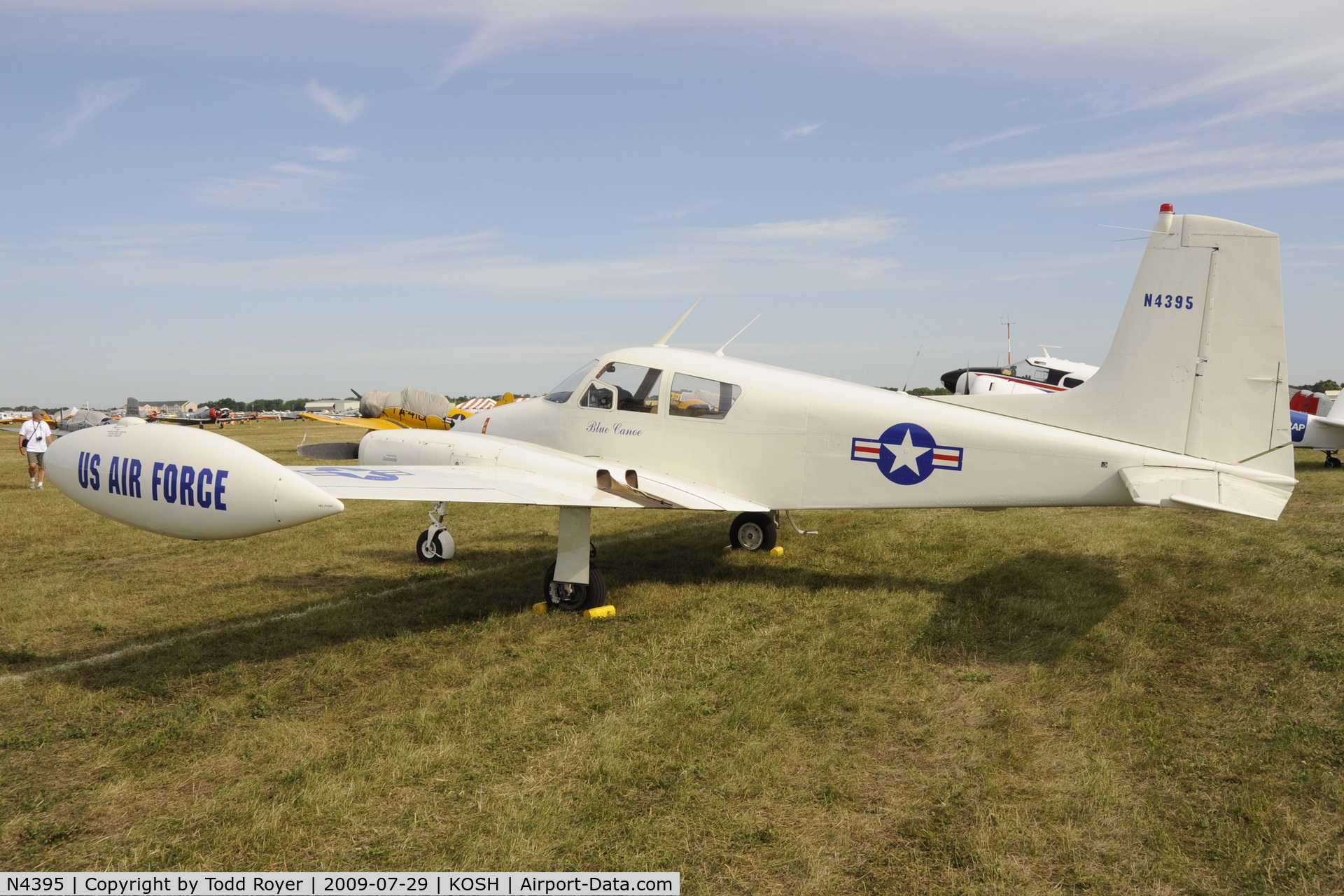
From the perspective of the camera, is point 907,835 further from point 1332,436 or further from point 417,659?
point 1332,436

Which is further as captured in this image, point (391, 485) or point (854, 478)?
point (854, 478)

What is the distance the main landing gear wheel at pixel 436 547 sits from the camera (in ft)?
33.4

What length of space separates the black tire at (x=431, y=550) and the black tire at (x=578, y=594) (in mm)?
3112

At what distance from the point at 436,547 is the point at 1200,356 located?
882 centimetres

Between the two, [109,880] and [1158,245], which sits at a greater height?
[1158,245]

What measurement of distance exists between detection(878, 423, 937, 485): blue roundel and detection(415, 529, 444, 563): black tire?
5.90 meters

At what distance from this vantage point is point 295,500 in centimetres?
521

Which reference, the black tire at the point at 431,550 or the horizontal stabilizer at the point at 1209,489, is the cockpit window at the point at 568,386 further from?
the horizontal stabilizer at the point at 1209,489

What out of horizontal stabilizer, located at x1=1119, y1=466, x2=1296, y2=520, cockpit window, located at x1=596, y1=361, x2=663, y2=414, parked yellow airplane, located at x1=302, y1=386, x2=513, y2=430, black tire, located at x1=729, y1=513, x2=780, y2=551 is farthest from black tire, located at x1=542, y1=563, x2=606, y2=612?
parked yellow airplane, located at x1=302, y1=386, x2=513, y2=430

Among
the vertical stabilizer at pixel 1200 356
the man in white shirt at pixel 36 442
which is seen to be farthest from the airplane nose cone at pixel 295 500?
the man in white shirt at pixel 36 442

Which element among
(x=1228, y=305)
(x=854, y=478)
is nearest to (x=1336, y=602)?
(x=1228, y=305)

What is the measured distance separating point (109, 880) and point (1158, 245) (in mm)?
8654

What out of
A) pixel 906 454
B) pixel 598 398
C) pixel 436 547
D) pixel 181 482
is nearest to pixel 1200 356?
pixel 906 454

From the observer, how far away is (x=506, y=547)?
11242 millimetres
